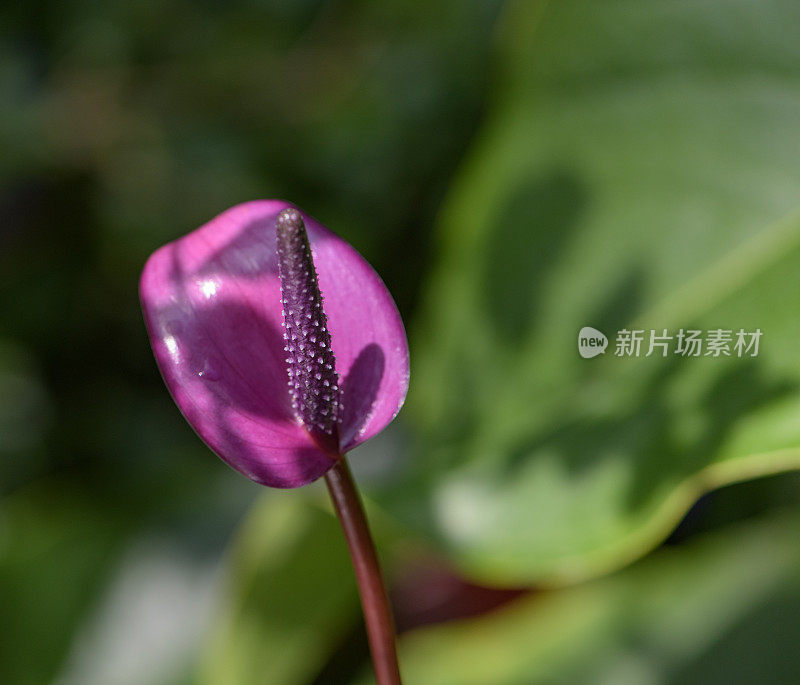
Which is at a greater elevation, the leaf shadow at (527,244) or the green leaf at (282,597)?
the leaf shadow at (527,244)

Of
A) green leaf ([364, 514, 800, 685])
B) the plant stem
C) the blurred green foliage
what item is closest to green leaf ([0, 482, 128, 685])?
the blurred green foliage

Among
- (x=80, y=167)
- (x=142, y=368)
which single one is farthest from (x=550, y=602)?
(x=80, y=167)

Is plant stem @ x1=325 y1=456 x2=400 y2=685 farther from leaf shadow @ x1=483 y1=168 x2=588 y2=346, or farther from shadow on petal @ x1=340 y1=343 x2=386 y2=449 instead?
leaf shadow @ x1=483 y1=168 x2=588 y2=346

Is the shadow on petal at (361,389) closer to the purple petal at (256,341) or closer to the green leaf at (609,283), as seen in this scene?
the purple petal at (256,341)

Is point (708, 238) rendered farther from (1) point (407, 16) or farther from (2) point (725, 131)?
(1) point (407, 16)
